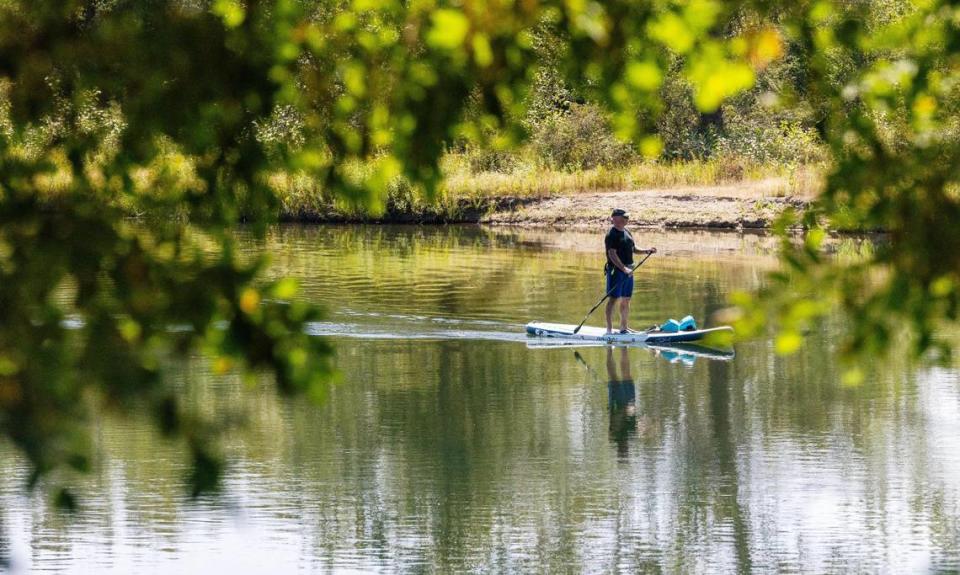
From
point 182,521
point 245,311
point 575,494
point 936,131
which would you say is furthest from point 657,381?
point 245,311

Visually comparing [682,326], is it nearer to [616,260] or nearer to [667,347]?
[667,347]

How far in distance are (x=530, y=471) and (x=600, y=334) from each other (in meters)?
7.23

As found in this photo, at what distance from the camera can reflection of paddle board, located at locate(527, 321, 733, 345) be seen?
2048cm

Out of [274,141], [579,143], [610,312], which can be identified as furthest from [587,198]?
[274,141]

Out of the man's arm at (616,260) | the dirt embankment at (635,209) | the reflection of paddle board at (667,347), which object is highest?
the dirt embankment at (635,209)

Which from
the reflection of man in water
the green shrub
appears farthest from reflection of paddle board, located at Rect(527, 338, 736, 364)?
the green shrub

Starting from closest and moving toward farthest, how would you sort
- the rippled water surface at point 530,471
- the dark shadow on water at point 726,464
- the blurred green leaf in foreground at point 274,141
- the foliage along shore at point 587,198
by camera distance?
the blurred green leaf in foreground at point 274,141
the rippled water surface at point 530,471
the dark shadow on water at point 726,464
the foliage along shore at point 587,198

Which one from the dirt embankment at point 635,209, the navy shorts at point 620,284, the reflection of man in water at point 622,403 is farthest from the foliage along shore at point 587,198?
the reflection of man in water at point 622,403

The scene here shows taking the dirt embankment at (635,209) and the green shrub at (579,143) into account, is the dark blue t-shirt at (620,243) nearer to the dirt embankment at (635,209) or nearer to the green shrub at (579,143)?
the dirt embankment at (635,209)

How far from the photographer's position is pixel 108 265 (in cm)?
480

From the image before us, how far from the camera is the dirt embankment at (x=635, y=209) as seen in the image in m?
39.7

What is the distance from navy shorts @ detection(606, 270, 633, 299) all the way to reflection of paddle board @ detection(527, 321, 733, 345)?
481 mm

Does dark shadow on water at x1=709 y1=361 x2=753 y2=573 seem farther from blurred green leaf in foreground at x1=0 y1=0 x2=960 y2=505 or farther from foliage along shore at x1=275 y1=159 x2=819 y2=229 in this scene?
foliage along shore at x1=275 y1=159 x2=819 y2=229

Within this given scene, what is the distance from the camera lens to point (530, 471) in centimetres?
1395
